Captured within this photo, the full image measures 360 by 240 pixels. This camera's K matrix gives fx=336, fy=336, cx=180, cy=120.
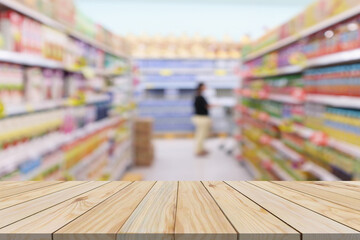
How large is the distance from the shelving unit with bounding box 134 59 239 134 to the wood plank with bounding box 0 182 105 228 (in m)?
8.77

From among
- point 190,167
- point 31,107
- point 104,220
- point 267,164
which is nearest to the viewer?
Answer: point 104,220

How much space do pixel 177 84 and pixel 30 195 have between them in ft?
→ 29.5

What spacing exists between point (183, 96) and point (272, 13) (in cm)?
391

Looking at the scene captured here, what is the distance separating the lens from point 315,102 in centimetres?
336

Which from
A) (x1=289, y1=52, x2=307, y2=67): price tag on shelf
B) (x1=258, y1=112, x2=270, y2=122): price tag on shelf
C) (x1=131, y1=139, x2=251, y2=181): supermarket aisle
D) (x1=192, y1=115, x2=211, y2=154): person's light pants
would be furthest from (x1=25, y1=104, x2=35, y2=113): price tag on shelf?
(x1=192, y1=115, x2=211, y2=154): person's light pants

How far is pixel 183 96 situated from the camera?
404 inches

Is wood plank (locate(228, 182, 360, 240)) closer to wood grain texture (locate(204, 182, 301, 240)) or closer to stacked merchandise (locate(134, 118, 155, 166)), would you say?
wood grain texture (locate(204, 182, 301, 240))

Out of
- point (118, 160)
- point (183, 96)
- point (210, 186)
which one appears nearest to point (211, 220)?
point (210, 186)

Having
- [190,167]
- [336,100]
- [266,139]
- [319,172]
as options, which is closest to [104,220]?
[336,100]

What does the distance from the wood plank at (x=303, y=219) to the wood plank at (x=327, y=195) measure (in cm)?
15

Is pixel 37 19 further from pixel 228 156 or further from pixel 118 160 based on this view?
pixel 228 156

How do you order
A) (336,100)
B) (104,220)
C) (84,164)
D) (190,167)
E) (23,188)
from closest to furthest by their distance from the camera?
(104,220) < (23,188) < (336,100) < (84,164) < (190,167)

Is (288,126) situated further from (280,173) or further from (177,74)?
(177,74)

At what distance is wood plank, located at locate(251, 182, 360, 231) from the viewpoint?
3.04 feet
